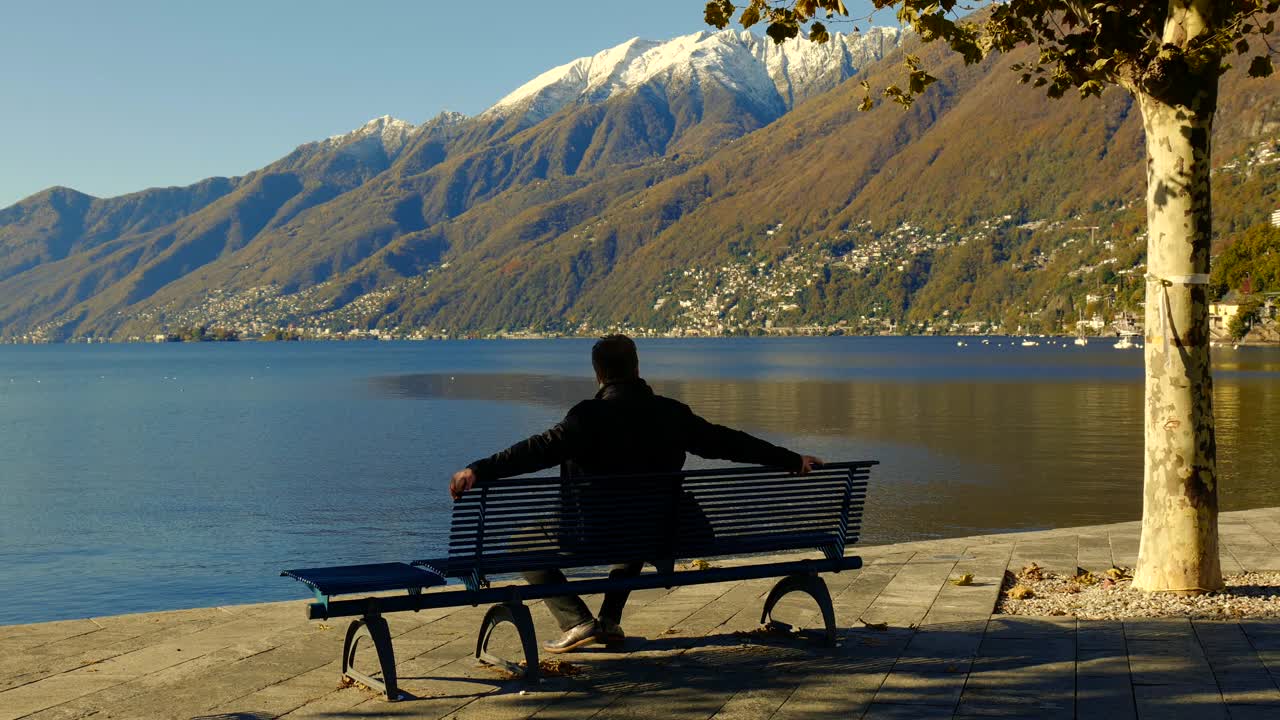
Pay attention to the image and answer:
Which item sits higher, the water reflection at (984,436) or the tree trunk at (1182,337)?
the tree trunk at (1182,337)

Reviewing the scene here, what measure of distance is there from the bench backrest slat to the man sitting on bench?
6.1 inches

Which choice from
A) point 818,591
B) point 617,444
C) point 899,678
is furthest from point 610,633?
point 899,678

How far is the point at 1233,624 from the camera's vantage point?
331 inches

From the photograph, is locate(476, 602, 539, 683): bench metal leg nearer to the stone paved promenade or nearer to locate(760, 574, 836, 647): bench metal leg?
the stone paved promenade

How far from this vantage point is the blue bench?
695cm

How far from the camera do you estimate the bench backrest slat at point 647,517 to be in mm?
7242

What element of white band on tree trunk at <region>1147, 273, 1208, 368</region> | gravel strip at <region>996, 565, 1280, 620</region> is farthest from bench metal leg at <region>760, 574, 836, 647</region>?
white band on tree trunk at <region>1147, 273, 1208, 368</region>

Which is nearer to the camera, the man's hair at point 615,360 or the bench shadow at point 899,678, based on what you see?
the bench shadow at point 899,678

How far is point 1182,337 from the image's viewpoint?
9.18 metres

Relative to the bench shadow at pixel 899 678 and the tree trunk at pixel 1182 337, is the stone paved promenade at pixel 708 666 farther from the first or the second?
the tree trunk at pixel 1182 337

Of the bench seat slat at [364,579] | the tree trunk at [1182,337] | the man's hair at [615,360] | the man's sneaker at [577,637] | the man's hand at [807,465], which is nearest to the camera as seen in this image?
the bench seat slat at [364,579]

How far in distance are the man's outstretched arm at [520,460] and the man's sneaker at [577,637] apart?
1.02m

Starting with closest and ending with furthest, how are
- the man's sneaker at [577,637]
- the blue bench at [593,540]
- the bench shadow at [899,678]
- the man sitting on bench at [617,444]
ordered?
the bench shadow at [899,678], the blue bench at [593,540], the man sitting on bench at [617,444], the man's sneaker at [577,637]

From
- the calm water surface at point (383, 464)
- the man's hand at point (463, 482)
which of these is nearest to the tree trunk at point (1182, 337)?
the man's hand at point (463, 482)
